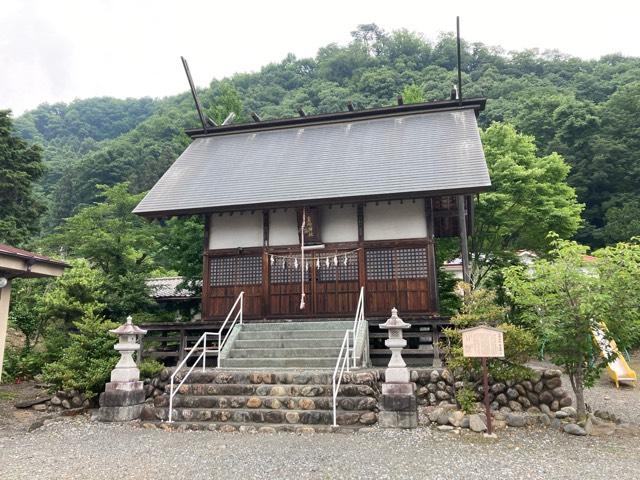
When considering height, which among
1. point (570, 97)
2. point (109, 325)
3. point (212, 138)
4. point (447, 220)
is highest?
point (570, 97)

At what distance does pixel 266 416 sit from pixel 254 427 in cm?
26

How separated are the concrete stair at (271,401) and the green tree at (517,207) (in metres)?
10.6

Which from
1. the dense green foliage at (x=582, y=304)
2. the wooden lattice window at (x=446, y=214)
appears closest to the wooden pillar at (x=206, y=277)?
the wooden lattice window at (x=446, y=214)

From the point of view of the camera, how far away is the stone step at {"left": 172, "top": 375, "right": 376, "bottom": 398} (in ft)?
25.3

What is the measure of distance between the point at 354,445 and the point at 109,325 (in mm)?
6662

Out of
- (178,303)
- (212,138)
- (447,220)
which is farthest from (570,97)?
(178,303)

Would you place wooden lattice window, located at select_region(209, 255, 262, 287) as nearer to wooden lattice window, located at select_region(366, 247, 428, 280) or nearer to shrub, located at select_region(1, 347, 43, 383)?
wooden lattice window, located at select_region(366, 247, 428, 280)

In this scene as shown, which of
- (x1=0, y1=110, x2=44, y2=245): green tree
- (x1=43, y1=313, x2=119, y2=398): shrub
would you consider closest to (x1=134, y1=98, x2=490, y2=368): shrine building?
(x1=43, y1=313, x2=119, y2=398): shrub

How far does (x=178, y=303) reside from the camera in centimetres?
1723

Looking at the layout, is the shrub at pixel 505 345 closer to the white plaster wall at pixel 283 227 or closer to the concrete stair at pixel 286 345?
the concrete stair at pixel 286 345

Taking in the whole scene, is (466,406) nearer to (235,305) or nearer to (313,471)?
(313,471)

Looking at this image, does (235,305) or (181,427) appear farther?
(235,305)

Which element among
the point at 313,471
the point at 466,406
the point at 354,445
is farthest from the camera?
the point at 466,406

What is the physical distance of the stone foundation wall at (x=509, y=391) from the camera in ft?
26.0
